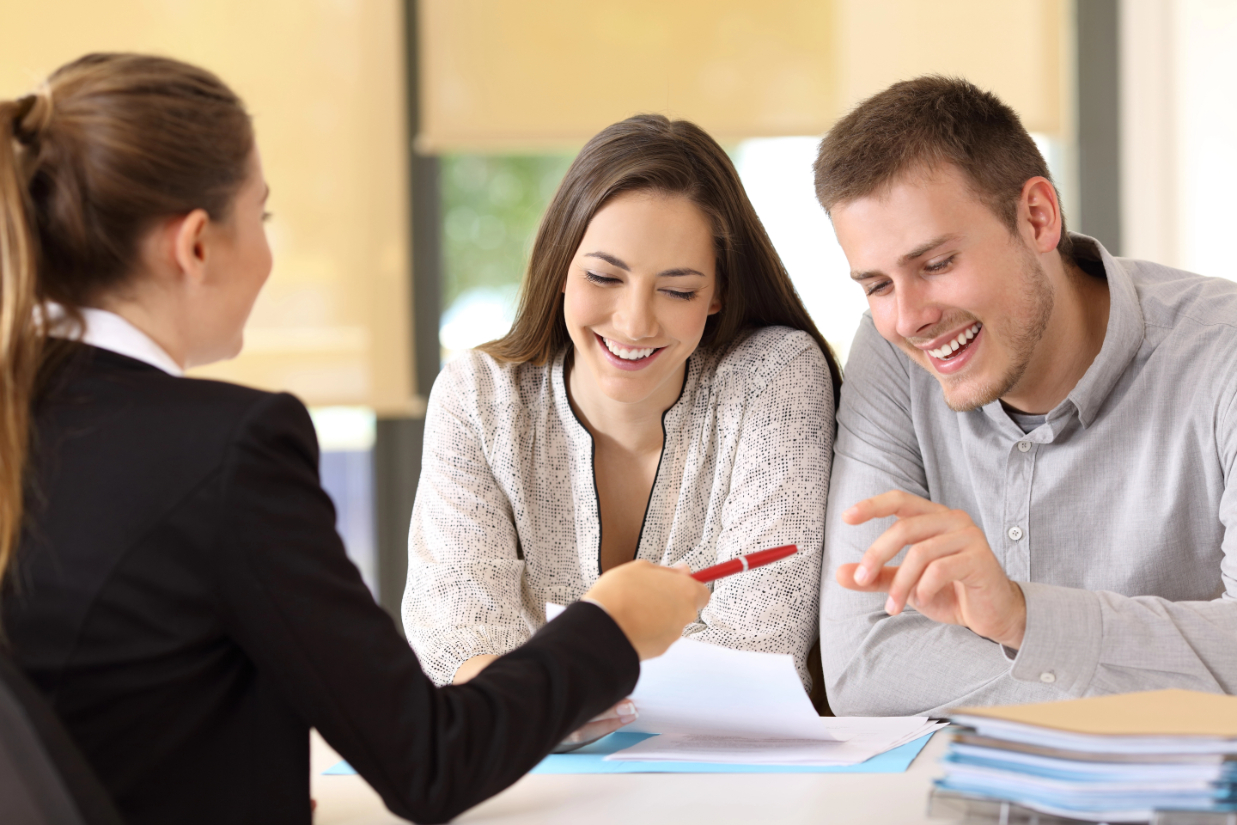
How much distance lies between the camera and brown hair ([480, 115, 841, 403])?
5.59 feet

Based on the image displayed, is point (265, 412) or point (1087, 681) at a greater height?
point (265, 412)

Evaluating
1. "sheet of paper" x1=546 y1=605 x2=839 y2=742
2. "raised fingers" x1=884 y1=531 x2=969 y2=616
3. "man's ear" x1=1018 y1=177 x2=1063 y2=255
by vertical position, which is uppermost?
"man's ear" x1=1018 y1=177 x2=1063 y2=255

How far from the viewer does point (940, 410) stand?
5.40 feet

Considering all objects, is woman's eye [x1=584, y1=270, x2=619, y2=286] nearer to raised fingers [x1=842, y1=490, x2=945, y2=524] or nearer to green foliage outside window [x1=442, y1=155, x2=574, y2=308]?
raised fingers [x1=842, y1=490, x2=945, y2=524]

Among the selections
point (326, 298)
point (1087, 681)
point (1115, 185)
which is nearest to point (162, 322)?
point (1087, 681)

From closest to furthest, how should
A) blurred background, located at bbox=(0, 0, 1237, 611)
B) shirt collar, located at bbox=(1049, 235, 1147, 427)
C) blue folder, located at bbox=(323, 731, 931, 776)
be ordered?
blue folder, located at bbox=(323, 731, 931, 776)
shirt collar, located at bbox=(1049, 235, 1147, 427)
blurred background, located at bbox=(0, 0, 1237, 611)

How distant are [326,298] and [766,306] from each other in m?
1.91

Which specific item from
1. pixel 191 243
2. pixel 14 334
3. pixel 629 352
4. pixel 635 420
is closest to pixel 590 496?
pixel 635 420

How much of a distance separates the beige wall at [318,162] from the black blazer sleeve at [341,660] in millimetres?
2604

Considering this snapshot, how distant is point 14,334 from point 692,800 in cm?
68

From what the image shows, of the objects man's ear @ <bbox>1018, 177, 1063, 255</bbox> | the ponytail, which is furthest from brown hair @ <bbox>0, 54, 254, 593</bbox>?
man's ear @ <bbox>1018, 177, 1063, 255</bbox>

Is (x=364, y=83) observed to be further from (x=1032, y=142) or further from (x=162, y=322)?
(x=162, y=322)

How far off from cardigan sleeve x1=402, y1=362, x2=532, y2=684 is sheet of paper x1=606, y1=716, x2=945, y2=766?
373 millimetres

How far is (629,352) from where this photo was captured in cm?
171
